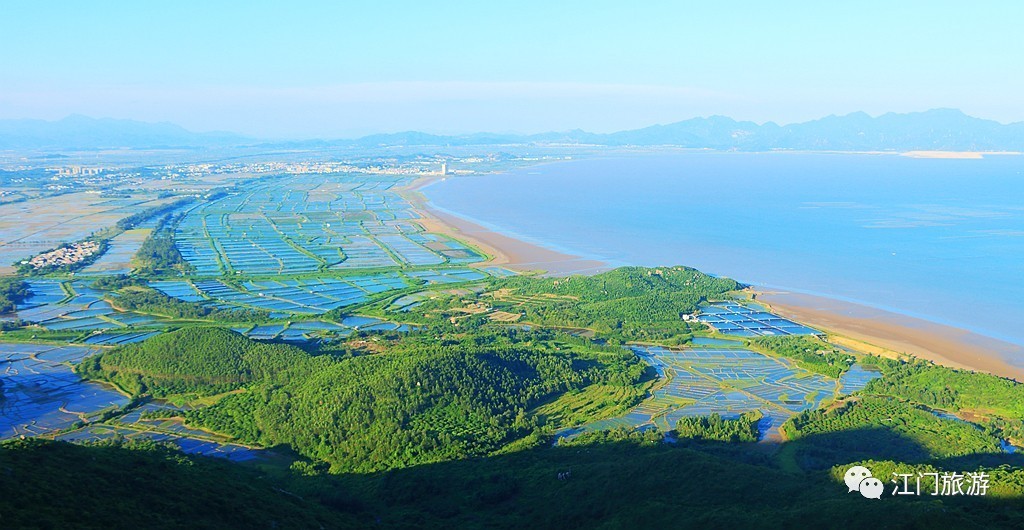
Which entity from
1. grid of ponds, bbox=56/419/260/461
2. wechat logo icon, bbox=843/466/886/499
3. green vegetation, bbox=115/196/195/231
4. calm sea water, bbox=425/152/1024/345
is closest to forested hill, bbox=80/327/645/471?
grid of ponds, bbox=56/419/260/461

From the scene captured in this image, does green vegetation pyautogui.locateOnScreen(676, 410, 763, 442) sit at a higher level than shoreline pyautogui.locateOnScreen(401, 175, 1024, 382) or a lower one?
lower

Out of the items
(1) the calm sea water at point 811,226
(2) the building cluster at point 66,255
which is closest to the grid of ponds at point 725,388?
(1) the calm sea water at point 811,226

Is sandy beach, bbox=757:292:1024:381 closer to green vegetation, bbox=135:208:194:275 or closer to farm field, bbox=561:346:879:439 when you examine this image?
farm field, bbox=561:346:879:439

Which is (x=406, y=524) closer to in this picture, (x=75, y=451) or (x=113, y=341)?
(x=75, y=451)

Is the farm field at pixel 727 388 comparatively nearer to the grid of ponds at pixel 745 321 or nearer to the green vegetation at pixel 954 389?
the green vegetation at pixel 954 389

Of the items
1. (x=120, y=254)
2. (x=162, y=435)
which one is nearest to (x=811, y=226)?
(x=120, y=254)
